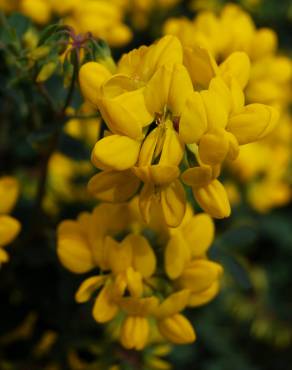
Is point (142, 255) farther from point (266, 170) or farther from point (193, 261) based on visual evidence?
point (266, 170)

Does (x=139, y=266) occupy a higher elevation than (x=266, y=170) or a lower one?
higher

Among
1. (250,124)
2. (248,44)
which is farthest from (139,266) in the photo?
(248,44)

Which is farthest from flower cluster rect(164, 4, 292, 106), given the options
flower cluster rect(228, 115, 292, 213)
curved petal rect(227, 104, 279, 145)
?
curved petal rect(227, 104, 279, 145)

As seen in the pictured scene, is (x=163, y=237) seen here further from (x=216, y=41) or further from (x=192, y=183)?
(x=216, y=41)

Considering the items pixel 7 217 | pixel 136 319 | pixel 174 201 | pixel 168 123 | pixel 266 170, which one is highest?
pixel 168 123

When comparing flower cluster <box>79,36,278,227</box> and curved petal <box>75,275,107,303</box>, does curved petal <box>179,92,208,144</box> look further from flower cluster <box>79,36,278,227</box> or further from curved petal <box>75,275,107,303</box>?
curved petal <box>75,275,107,303</box>

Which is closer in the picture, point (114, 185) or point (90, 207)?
point (114, 185)
